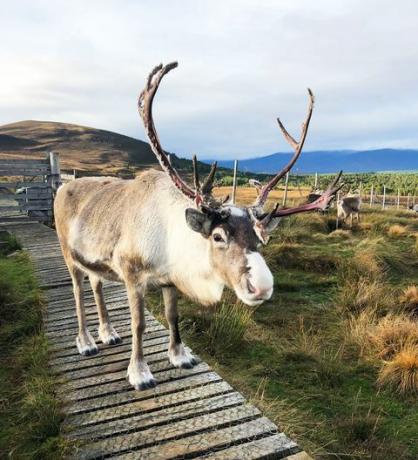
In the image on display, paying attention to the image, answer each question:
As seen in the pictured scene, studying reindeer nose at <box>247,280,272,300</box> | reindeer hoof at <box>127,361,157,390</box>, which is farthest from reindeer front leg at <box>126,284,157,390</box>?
reindeer nose at <box>247,280,272,300</box>

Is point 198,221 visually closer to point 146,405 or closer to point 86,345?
point 146,405

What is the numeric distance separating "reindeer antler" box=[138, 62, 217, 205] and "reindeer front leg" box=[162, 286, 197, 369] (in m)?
1.10

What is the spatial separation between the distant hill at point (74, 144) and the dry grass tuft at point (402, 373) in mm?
64609

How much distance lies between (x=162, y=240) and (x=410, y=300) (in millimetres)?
6026

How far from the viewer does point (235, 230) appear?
11.4 feet

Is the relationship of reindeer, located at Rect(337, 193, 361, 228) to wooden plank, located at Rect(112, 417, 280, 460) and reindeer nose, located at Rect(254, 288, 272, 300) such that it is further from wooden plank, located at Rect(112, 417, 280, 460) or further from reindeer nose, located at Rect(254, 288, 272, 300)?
reindeer nose, located at Rect(254, 288, 272, 300)

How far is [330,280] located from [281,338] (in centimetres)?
331

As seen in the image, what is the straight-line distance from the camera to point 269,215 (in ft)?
11.8

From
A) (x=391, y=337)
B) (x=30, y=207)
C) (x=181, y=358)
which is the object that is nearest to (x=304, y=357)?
(x=391, y=337)

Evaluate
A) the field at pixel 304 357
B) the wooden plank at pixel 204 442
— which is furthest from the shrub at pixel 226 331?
the wooden plank at pixel 204 442

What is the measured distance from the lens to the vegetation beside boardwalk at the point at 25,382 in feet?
11.4

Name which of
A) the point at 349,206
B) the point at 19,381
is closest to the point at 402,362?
the point at 19,381

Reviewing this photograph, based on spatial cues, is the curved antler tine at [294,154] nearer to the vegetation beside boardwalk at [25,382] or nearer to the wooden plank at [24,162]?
the vegetation beside boardwalk at [25,382]

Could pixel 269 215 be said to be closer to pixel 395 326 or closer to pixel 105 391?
pixel 105 391
